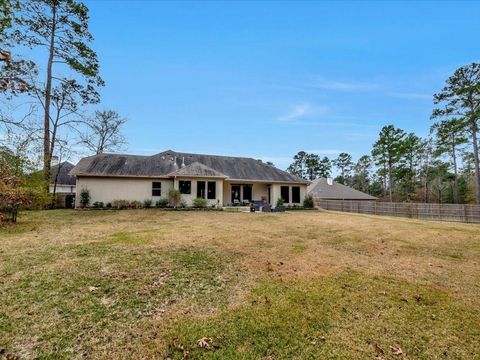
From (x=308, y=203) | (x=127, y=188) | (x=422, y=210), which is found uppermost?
(x=127, y=188)

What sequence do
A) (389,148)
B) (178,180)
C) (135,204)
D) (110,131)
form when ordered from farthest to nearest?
(389,148)
(110,131)
(178,180)
(135,204)

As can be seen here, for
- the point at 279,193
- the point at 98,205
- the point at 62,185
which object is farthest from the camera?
the point at 62,185

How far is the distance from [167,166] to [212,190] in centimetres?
471

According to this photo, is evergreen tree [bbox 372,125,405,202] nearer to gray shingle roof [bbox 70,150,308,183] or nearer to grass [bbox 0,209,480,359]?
gray shingle roof [bbox 70,150,308,183]

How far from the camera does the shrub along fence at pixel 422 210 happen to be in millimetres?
16578

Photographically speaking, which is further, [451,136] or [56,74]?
[451,136]

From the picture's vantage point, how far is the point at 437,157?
36.8 metres

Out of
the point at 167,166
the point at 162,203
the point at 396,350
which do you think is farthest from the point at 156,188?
the point at 396,350

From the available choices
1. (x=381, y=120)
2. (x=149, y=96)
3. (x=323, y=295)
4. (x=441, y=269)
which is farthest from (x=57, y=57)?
(x=381, y=120)

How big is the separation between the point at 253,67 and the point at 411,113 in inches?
881

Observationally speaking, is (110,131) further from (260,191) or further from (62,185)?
(260,191)

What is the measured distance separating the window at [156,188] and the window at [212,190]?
13.0 feet

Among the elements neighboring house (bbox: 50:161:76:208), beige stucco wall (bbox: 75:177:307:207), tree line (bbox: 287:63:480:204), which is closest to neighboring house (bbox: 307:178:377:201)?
tree line (bbox: 287:63:480:204)

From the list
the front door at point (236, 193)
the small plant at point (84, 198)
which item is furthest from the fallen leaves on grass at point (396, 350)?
the front door at point (236, 193)
